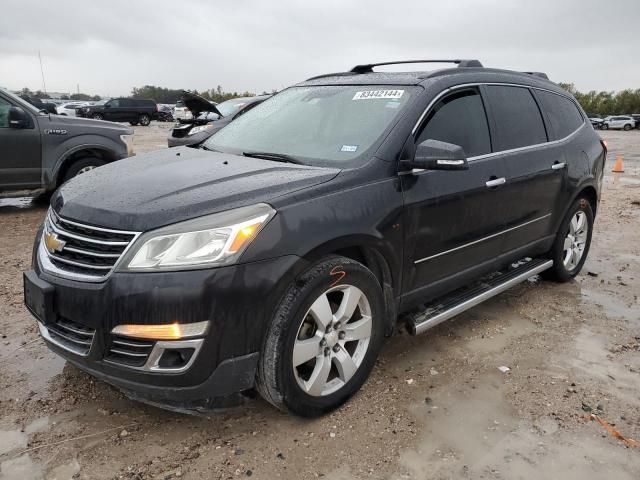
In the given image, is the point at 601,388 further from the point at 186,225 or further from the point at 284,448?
the point at 186,225

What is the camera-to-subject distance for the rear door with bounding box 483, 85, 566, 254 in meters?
3.78

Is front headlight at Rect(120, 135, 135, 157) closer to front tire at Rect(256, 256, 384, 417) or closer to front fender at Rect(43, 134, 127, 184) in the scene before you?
front fender at Rect(43, 134, 127, 184)

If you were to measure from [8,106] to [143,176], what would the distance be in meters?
5.24

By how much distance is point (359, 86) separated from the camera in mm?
3586

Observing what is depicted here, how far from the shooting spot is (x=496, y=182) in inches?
141

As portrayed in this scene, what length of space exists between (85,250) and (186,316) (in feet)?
2.00

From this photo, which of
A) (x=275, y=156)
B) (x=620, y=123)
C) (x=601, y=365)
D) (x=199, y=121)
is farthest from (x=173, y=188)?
(x=620, y=123)

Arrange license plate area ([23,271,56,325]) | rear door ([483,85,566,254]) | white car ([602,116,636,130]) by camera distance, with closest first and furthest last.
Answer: license plate area ([23,271,56,325]), rear door ([483,85,566,254]), white car ([602,116,636,130])

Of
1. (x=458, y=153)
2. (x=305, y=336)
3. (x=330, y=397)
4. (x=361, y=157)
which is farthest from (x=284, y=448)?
(x=458, y=153)

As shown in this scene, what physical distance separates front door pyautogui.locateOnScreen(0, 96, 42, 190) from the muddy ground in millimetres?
3663

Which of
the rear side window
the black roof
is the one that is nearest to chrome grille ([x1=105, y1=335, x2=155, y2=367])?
the black roof

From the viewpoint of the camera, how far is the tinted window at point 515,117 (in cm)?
378

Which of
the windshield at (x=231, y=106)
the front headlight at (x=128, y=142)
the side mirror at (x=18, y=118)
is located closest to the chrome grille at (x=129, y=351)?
the side mirror at (x=18, y=118)

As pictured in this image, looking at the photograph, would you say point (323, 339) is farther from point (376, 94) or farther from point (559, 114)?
point (559, 114)
